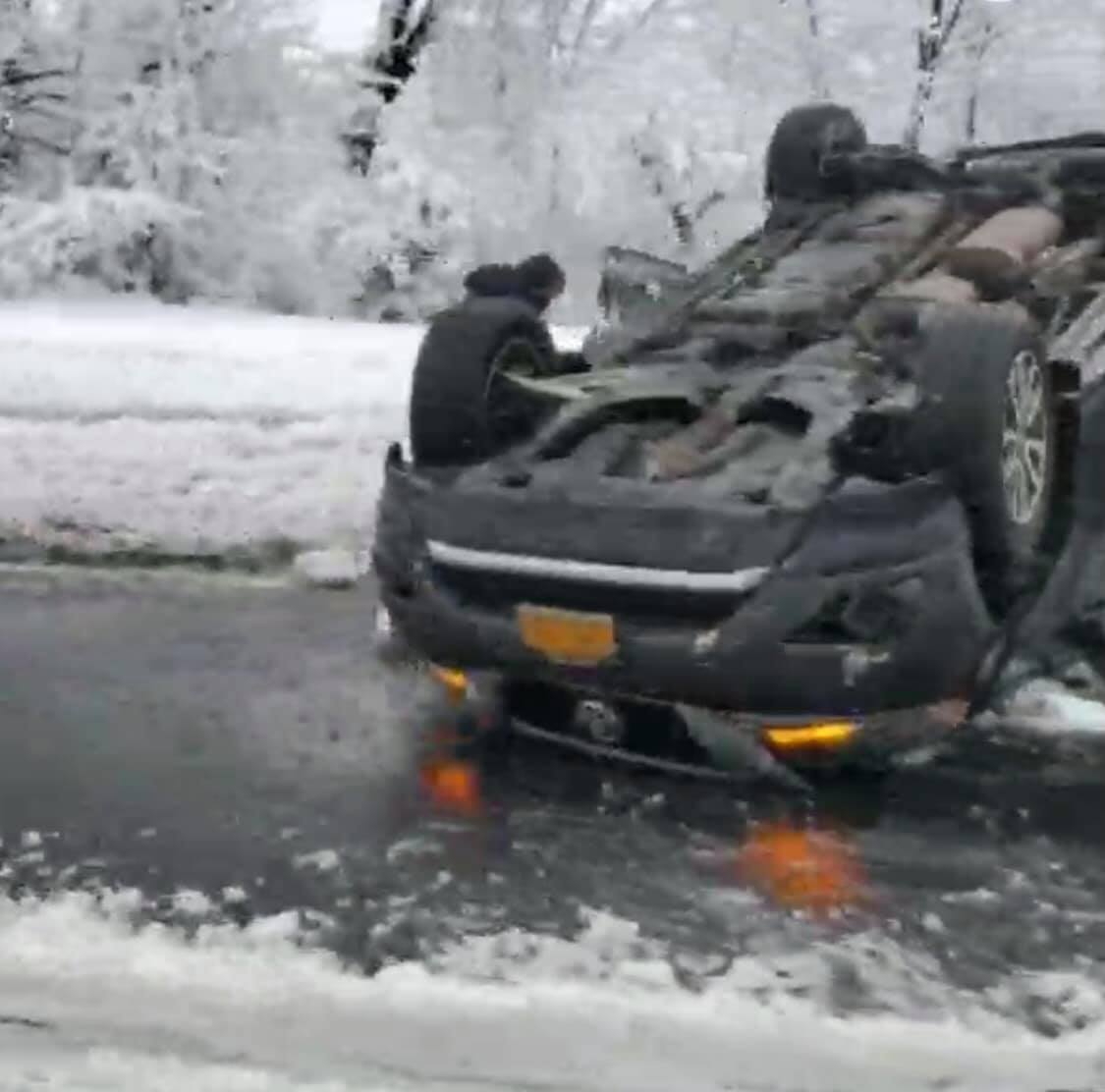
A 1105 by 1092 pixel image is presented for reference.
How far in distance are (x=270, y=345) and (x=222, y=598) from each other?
23.4 ft

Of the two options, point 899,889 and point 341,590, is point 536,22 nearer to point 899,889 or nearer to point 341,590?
point 341,590

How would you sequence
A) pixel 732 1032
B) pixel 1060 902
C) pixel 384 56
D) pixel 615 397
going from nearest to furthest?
pixel 732 1032 < pixel 1060 902 < pixel 615 397 < pixel 384 56

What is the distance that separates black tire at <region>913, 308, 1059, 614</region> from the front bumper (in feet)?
0.27

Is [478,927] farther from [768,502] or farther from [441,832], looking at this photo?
[768,502]

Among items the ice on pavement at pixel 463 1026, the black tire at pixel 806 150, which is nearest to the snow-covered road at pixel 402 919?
the ice on pavement at pixel 463 1026

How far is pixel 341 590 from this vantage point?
25.1 ft

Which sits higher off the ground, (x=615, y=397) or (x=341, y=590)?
(x=615, y=397)

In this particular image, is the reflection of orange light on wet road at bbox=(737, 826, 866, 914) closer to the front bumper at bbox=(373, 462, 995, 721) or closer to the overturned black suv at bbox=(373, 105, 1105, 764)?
the overturned black suv at bbox=(373, 105, 1105, 764)

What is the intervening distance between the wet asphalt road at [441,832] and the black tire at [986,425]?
71 cm

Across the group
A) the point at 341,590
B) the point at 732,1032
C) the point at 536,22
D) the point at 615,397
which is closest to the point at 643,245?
the point at 536,22

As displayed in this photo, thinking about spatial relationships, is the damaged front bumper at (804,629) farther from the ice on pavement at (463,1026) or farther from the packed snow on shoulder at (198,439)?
the packed snow on shoulder at (198,439)

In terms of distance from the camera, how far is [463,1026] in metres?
3.92

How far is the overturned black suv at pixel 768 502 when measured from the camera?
4.87m

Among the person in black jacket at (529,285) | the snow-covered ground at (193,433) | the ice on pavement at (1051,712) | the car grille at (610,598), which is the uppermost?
the person in black jacket at (529,285)
